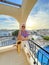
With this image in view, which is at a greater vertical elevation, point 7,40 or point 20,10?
point 20,10

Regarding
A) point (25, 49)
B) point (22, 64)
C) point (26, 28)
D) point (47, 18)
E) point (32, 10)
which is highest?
point (32, 10)

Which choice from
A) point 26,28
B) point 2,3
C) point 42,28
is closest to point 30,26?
point 26,28

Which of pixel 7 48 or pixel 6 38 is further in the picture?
pixel 6 38

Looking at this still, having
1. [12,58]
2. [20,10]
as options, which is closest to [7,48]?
[12,58]

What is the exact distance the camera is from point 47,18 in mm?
4094

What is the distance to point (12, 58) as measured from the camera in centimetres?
405

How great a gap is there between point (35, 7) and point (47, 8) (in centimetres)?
47

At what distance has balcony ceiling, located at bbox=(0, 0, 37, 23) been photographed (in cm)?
403

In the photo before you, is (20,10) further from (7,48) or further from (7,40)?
(7,48)

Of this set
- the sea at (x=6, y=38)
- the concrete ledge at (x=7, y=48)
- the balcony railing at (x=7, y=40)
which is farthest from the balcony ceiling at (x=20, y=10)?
the concrete ledge at (x=7, y=48)

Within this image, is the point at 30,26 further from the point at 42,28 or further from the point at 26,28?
the point at 42,28

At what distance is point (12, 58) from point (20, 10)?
6.26 ft

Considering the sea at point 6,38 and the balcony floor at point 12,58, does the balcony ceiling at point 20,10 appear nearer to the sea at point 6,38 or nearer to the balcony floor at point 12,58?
the sea at point 6,38

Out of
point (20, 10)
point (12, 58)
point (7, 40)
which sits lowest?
point (12, 58)
